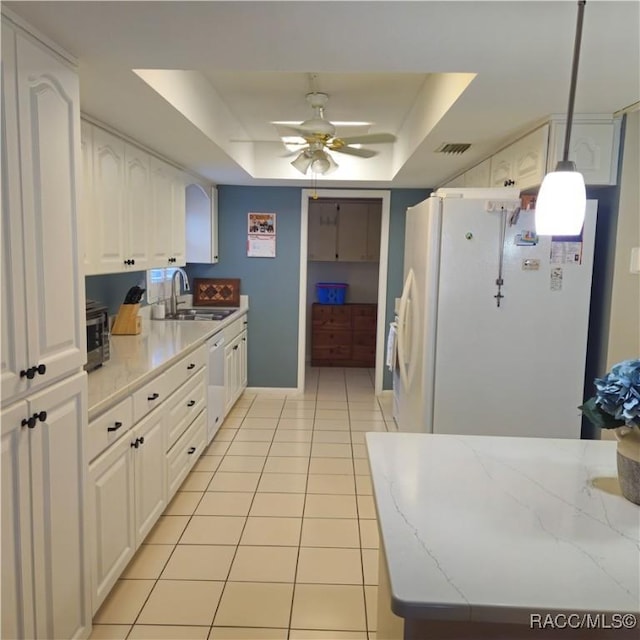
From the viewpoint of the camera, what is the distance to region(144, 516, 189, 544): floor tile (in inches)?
102

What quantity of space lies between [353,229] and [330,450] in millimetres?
3481

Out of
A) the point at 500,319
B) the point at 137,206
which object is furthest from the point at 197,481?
the point at 500,319

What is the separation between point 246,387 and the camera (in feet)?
17.7

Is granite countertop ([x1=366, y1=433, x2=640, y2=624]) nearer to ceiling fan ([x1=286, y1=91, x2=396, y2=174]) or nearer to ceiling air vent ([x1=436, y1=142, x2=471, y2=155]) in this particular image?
ceiling air vent ([x1=436, y1=142, x2=471, y2=155])

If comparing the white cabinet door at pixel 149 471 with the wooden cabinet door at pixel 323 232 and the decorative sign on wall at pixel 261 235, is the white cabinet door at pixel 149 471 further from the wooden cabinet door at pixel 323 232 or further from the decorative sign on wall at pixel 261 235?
the wooden cabinet door at pixel 323 232

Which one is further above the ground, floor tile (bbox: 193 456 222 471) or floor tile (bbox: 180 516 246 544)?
floor tile (bbox: 193 456 222 471)

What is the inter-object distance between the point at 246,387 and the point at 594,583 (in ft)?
15.2

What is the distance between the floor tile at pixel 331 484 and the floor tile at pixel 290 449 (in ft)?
1.26

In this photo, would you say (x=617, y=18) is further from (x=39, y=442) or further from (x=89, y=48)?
(x=39, y=442)

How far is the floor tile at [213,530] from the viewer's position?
2602 mm

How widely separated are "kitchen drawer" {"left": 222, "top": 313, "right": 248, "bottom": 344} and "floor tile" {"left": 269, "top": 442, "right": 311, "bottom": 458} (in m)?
0.99

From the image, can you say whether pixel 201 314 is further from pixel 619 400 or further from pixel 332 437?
pixel 619 400

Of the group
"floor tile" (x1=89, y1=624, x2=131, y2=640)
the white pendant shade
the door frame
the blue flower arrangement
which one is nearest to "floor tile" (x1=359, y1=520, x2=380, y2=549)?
"floor tile" (x1=89, y1=624, x2=131, y2=640)

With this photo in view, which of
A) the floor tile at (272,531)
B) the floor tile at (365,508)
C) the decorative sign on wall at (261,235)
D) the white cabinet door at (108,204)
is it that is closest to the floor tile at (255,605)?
the floor tile at (272,531)
